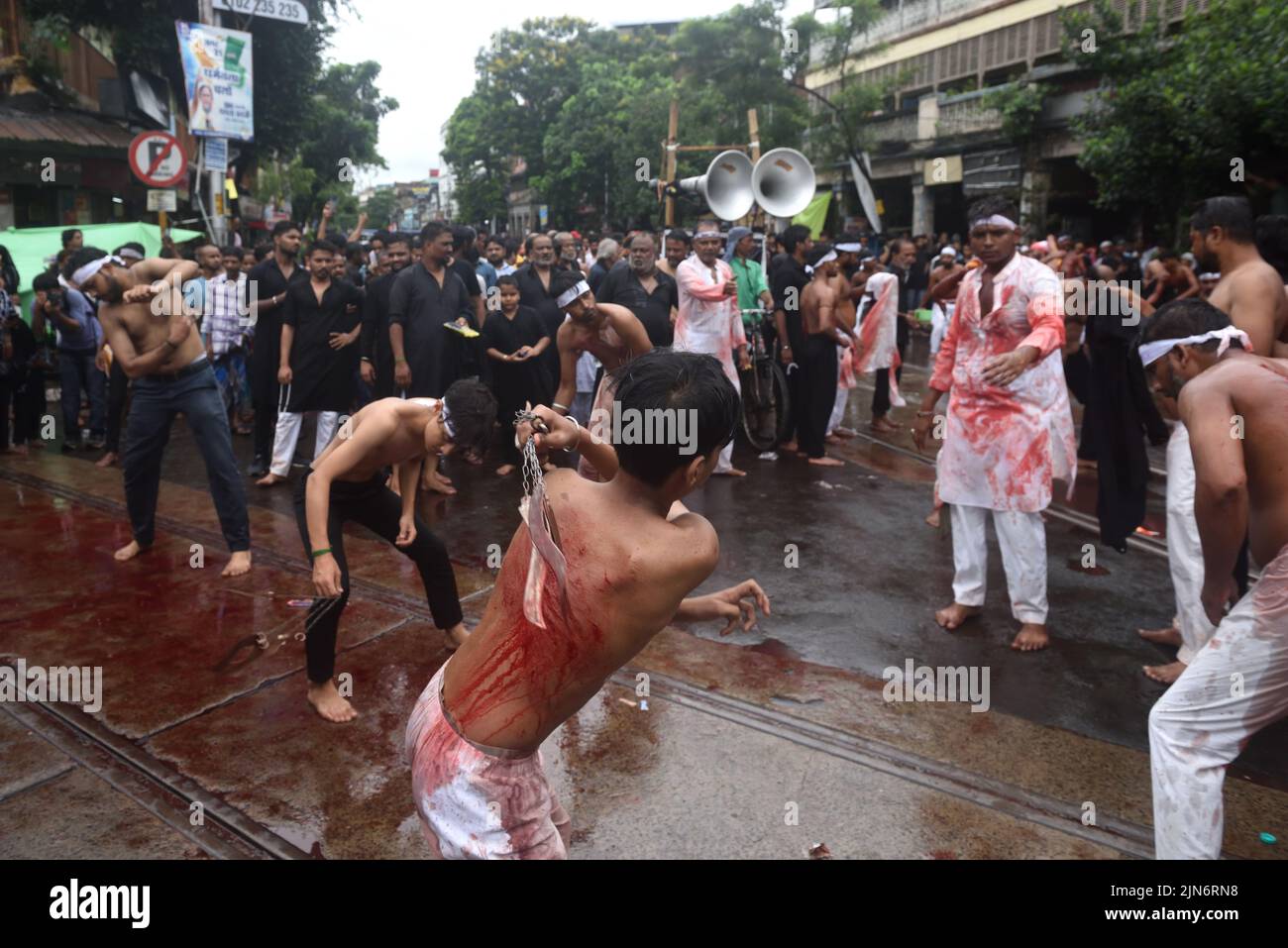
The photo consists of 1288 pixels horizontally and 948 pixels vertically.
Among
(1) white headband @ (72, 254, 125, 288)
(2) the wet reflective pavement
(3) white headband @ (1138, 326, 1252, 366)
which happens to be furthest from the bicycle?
(3) white headband @ (1138, 326, 1252, 366)

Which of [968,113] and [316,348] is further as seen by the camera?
[968,113]

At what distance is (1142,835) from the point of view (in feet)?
9.50

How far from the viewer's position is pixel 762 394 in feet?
26.7

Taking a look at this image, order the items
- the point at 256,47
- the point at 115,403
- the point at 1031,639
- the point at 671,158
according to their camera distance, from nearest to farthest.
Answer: the point at 1031,639, the point at 115,403, the point at 671,158, the point at 256,47

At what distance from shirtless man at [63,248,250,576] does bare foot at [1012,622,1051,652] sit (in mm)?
3804

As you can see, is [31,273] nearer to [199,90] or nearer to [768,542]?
[199,90]

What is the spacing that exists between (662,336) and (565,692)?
5.56 metres

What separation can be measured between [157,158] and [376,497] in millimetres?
8173

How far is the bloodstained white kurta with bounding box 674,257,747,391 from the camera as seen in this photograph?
6.98m

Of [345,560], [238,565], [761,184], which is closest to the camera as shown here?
[345,560]

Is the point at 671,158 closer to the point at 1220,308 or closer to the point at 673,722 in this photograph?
the point at 1220,308

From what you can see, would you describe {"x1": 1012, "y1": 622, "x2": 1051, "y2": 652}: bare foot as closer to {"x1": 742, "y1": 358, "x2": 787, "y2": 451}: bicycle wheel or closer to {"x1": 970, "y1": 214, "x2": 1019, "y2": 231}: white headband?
{"x1": 970, "y1": 214, "x2": 1019, "y2": 231}: white headband

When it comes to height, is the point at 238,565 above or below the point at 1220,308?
below

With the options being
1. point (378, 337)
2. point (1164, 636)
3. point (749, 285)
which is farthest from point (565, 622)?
point (749, 285)
